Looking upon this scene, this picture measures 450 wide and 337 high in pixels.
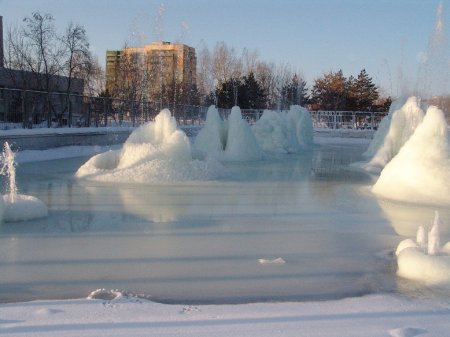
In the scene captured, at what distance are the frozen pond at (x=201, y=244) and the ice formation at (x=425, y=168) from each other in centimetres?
65

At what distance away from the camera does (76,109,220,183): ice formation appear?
11.6 m

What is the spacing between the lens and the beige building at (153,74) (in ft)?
131

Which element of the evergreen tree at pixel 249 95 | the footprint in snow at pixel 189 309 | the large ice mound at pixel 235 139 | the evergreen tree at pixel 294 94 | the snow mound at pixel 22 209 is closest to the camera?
the footprint in snow at pixel 189 309

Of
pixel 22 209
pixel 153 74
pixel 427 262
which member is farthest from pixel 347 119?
pixel 427 262

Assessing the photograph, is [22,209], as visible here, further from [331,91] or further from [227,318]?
[331,91]

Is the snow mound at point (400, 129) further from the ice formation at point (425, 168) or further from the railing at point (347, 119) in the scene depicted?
the railing at point (347, 119)

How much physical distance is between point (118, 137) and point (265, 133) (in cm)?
692

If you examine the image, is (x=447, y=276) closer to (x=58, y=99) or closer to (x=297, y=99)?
(x=58, y=99)

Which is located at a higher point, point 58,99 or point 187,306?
point 58,99

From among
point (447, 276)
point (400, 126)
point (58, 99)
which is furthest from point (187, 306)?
point (58, 99)

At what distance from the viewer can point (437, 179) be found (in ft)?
30.6

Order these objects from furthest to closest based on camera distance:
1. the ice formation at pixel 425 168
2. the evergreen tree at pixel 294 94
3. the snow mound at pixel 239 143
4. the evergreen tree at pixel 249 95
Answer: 1. the evergreen tree at pixel 294 94
2. the evergreen tree at pixel 249 95
3. the snow mound at pixel 239 143
4. the ice formation at pixel 425 168

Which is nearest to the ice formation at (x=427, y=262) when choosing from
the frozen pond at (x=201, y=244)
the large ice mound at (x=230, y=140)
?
the frozen pond at (x=201, y=244)

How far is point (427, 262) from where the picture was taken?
463 centimetres
